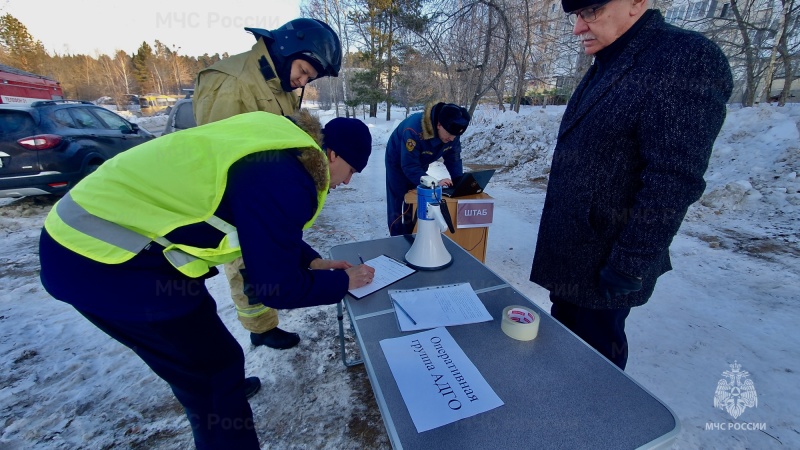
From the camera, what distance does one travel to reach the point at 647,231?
1.11 meters

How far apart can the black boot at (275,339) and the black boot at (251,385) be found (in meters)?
0.28

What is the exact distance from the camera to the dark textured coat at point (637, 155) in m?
1.03

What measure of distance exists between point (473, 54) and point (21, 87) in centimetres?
1368

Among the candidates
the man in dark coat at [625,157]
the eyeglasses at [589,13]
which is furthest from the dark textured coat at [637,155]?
the eyeglasses at [589,13]

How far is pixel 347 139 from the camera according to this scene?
1.20 m

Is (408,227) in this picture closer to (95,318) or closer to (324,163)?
(324,163)

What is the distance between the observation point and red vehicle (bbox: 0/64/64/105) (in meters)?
9.49

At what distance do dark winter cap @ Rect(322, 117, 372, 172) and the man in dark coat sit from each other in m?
0.84

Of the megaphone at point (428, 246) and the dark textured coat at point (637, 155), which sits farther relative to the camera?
the megaphone at point (428, 246)

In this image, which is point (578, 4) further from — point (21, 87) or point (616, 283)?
point (21, 87)

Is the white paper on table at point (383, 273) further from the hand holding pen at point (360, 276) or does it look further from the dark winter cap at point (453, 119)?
the dark winter cap at point (453, 119)

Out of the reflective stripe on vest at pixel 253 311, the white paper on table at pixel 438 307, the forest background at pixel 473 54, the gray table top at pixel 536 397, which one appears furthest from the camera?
the forest background at pixel 473 54

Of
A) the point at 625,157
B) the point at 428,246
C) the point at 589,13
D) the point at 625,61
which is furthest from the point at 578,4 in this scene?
the point at 428,246

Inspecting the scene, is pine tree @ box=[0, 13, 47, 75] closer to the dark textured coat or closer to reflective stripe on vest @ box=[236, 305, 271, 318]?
reflective stripe on vest @ box=[236, 305, 271, 318]
